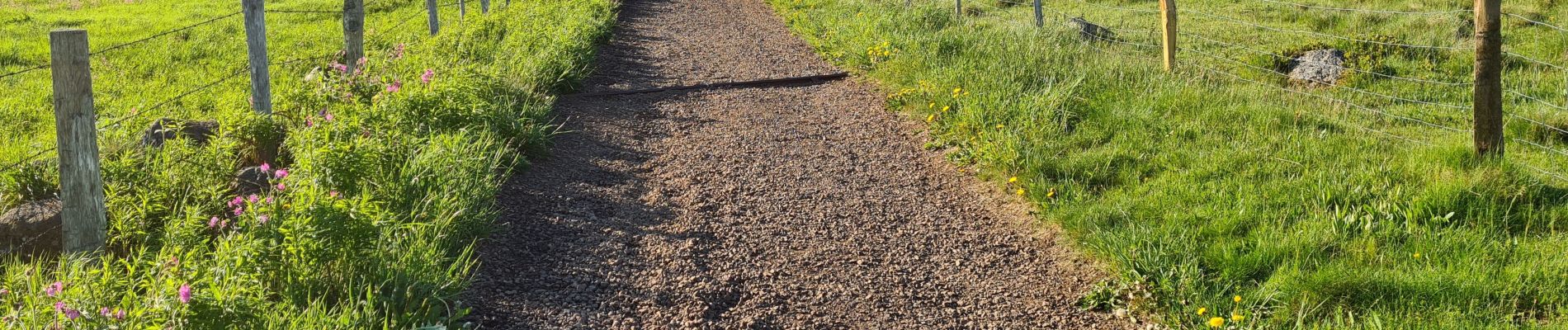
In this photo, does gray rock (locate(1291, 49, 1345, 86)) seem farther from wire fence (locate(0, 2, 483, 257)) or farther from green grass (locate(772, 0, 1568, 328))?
wire fence (locate(0, 2, 483, 257))

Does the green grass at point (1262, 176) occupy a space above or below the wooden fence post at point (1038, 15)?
below

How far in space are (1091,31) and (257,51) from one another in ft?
27.0

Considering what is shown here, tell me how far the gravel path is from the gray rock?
3.78 meters

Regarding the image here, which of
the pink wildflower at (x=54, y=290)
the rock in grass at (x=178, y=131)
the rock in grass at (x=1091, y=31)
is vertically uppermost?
the rock in grass at (x=1091, y=31)

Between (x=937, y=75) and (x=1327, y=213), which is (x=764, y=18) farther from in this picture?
(x=1327, y=213)

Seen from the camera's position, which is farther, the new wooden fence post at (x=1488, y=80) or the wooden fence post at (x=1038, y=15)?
the wooden fence post at (x=1038, y=15)

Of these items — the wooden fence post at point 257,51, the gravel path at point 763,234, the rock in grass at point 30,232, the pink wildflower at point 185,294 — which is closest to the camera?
the pink wildflower at point 185,294

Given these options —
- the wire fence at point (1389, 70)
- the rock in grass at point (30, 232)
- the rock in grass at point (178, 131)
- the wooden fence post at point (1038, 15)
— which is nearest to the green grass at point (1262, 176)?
the wire fence at point (1389, 70)

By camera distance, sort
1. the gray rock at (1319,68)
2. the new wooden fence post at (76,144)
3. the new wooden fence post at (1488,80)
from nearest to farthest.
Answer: the new wooden fence post at (76,144)
the new wooden fence post at (1488,80)
the gray rock at (1319,68)

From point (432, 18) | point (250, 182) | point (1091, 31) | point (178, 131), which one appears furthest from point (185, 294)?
point (1091, 31)

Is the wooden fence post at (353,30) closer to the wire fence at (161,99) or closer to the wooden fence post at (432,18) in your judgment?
the wire fence at (161,99)

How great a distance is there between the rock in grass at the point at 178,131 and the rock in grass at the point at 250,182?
0.45 meters

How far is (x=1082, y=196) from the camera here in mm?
5148

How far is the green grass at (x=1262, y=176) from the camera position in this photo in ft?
12.4
